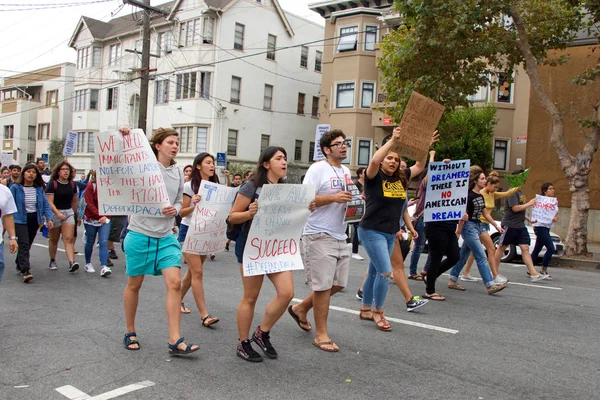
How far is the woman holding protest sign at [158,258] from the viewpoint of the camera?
484 centimetres

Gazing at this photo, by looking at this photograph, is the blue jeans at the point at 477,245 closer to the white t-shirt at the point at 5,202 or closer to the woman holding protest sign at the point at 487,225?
the woman holding protest sign at the point at 487,225

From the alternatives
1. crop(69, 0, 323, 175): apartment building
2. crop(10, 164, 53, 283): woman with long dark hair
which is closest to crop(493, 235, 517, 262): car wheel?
crop(10, 164, 53, 283): woman with long dark hair

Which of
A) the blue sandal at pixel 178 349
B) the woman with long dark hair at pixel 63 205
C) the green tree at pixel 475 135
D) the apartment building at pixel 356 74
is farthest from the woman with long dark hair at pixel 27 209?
the apartment building at pixel 356 74

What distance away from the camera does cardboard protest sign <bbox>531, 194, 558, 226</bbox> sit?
1084cm

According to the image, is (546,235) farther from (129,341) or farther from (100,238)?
(129,341)

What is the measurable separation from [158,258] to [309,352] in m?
1.56

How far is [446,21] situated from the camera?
47.8 ft

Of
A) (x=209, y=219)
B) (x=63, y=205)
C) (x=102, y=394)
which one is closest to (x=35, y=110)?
(x=63, y=205)

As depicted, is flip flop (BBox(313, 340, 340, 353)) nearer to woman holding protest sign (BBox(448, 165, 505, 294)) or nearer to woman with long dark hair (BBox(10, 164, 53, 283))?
woman holding protest sign (BBox(448, 165, 505, 294))

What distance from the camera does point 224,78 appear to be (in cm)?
3500

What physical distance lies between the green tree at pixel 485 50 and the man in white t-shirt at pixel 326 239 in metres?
9.80

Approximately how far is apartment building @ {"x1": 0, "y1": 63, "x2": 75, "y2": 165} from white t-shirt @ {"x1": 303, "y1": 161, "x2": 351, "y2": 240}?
47505mm

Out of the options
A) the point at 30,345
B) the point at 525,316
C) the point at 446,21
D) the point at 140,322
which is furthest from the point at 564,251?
the point at 30,345

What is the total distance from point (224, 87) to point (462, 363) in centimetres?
3160
